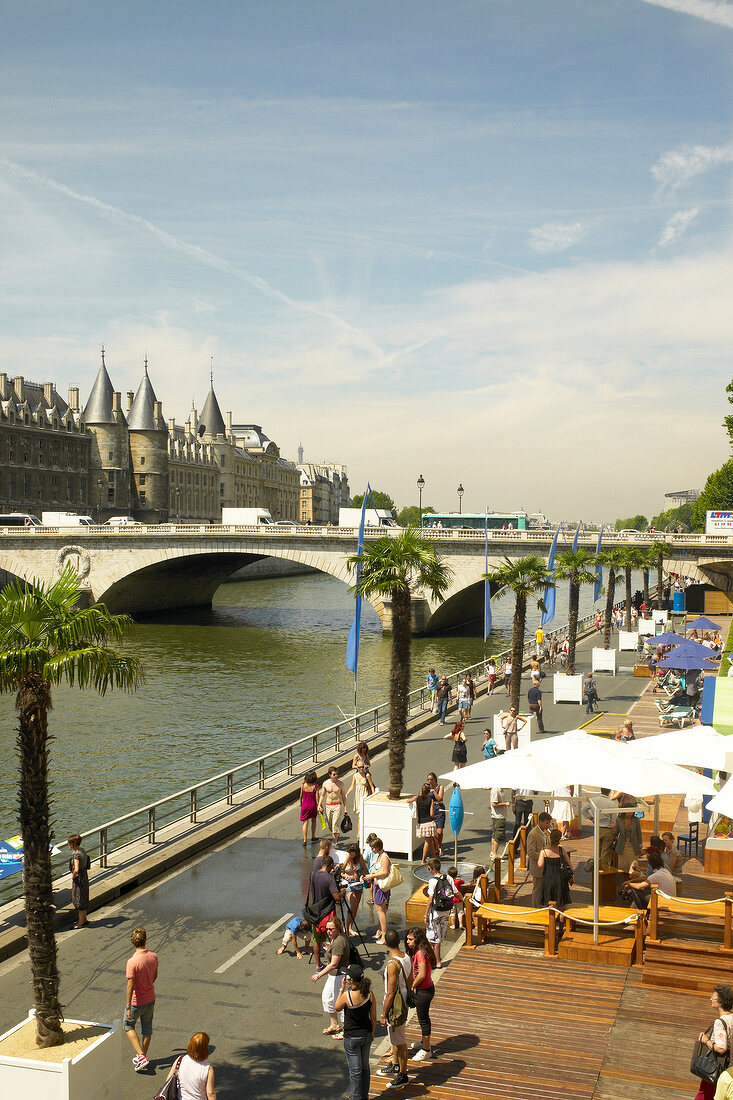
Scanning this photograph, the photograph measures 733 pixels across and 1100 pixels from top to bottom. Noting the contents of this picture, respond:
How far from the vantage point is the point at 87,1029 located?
343 inches

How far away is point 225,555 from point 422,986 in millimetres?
66138

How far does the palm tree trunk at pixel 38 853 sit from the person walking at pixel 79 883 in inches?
171

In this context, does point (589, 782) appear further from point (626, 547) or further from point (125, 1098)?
point (626, 547)

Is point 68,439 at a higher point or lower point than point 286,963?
higher

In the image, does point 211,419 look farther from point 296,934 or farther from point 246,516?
point 296,934

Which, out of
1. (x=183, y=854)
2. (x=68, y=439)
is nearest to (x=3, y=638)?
(x=183, y=854)

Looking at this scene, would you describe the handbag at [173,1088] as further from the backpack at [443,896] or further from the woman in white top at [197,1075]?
the backpack at [443,896]

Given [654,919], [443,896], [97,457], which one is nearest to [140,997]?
[443,896]

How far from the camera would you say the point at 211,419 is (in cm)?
15338

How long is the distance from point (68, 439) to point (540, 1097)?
106m

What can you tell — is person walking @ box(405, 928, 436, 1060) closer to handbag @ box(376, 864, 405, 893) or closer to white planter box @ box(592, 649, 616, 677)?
handbag @ box(376, 864, 405, 893)

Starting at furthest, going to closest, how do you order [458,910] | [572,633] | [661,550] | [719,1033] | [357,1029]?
[661,550] < [572,633] < [458,910] < [357,1029] < [719,1033]

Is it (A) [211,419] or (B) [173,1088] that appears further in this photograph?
(A) [211,419]

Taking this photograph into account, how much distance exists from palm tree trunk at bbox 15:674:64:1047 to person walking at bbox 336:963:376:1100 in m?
2.39
